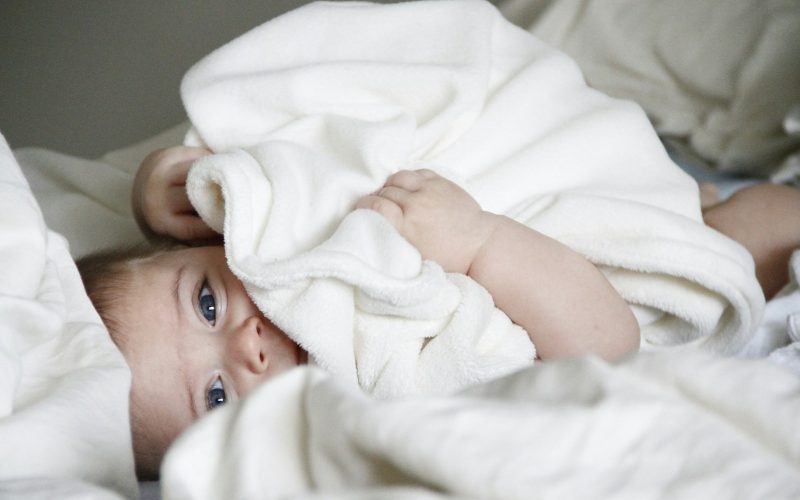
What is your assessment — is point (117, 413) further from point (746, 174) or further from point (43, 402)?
point (746, 174)

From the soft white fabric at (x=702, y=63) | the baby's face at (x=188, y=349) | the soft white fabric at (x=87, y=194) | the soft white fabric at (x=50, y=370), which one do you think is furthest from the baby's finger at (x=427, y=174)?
the soft white fabric at (x=702, y=63)

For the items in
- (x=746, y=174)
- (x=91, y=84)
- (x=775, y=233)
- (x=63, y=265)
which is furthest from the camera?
(x=91, y=84)

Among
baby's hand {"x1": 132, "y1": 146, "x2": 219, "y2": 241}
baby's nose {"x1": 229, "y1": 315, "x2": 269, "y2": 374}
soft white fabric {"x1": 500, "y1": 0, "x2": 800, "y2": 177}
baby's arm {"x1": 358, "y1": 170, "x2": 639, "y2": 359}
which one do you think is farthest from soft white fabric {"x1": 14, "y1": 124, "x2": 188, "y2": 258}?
soft white fabric {"x1": 500, "y1": 0, "x2": 800, "y2": 177}

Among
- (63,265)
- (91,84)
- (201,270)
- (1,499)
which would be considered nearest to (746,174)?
(201,270)

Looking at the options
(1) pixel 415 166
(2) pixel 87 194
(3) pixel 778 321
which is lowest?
(3) pixel 778 321

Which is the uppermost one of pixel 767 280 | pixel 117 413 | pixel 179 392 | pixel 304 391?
pixel 304 391

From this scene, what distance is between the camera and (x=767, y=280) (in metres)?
1.06

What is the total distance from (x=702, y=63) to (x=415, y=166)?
0.58 m

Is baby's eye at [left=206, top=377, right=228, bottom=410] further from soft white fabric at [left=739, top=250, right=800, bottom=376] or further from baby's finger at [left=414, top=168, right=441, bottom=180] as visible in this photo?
soft white fabric at [left=739, top=250, right=800, bottom=376]

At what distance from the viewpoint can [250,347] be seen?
804 millimetres

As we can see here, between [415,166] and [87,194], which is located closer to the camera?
[415,166]

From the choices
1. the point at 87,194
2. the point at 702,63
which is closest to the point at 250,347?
the point at 87,194

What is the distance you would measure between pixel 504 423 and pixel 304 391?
11 centimetres

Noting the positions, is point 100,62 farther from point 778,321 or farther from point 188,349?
point 778,321
